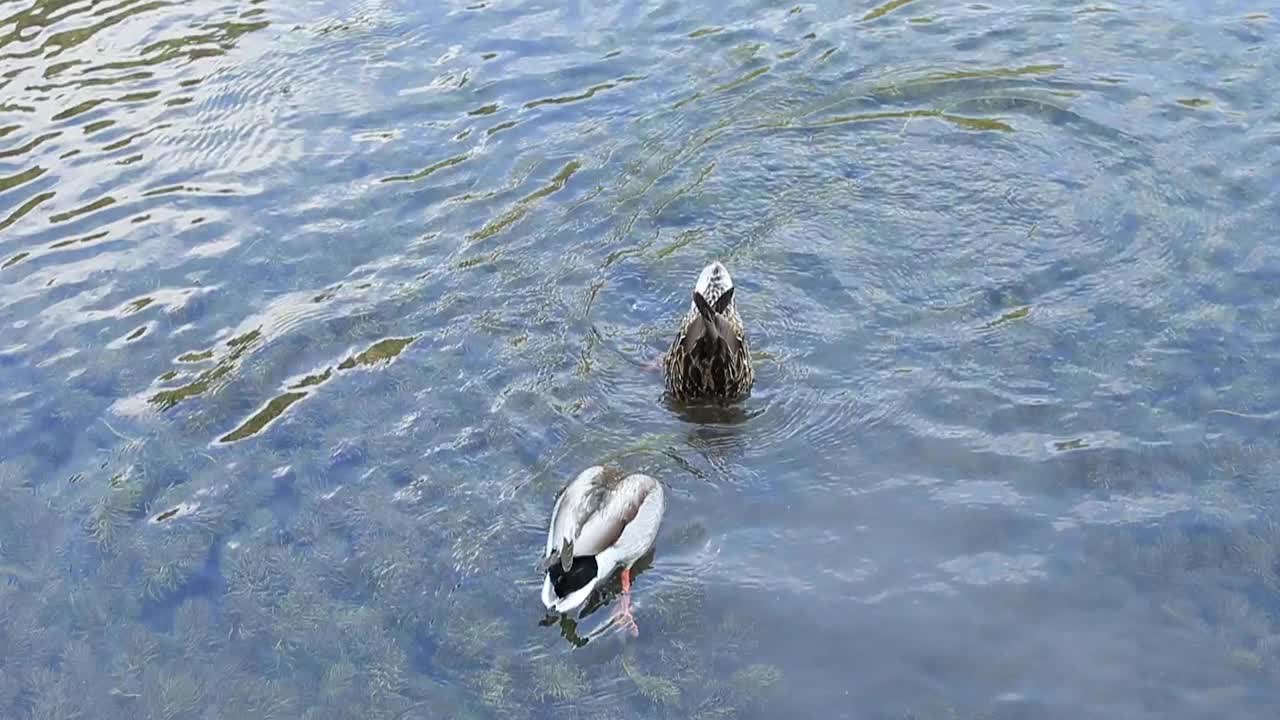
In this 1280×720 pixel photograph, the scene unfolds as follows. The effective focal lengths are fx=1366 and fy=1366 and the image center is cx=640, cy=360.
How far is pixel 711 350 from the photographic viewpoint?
9156mm

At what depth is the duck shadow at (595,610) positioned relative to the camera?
769 centimetres

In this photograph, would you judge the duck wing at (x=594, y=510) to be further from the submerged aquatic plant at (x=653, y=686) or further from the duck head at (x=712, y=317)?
the duck head at (x=712, y=317)

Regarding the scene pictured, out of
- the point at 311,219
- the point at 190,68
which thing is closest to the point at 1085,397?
the point at 311,219

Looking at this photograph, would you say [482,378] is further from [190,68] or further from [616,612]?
[190,68]

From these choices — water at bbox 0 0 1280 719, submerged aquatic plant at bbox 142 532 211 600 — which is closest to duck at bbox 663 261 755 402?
water at bbox 0 0 1280 719

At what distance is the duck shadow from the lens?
769 centimetres

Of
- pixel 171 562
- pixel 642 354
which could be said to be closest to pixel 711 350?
pixel 642 354

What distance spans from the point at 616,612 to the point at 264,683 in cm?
198

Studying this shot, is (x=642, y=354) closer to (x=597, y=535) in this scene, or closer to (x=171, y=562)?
(x=597, y=535)

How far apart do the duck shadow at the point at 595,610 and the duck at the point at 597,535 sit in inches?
1.5

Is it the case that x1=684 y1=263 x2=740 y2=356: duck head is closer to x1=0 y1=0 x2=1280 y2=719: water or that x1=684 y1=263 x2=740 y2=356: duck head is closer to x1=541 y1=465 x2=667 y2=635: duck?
x1=0 y1=0 x2=1280 y2=719: water

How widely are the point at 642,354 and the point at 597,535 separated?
2.42 meters

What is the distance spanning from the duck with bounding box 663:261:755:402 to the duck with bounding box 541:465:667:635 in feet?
3.79

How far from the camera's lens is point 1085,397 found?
29.6ft
